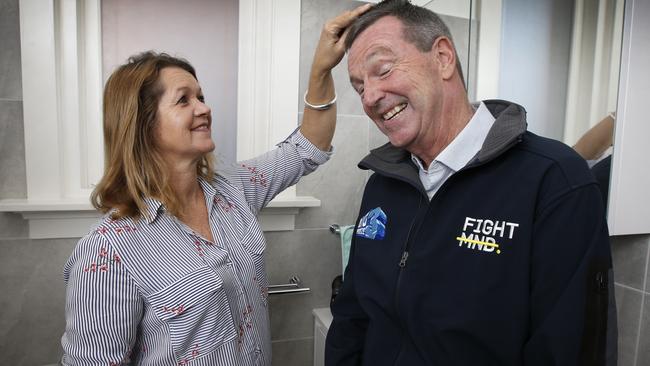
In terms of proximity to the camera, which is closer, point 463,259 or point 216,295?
point 463,259

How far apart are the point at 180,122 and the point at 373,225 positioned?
1.65 feet

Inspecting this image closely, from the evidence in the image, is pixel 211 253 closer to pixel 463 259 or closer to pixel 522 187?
pixel 463 259

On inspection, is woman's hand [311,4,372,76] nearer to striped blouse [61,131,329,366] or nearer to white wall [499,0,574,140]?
striped blouse [61,131,329,366]

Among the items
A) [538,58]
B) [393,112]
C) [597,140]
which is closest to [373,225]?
[393,112]

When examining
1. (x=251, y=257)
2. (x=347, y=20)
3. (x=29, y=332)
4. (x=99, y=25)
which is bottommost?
(x=29, y=332)

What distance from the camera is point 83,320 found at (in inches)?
31.2

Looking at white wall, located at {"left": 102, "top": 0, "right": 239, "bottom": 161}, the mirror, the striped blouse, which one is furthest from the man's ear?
white wall, located at {"left": 102, "top": 0, "right": 239, "bottom": 161}

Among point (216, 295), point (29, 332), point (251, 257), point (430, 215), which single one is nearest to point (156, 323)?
point (216, 295)

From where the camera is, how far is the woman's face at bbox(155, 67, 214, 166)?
95cm

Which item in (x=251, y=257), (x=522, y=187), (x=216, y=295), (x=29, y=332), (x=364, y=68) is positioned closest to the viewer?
(x=522, y=187)

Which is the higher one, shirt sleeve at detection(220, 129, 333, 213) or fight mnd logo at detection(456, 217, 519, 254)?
shirt sleeve at detection(220, 129, 333, 213)

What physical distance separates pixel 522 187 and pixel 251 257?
25.4 inches

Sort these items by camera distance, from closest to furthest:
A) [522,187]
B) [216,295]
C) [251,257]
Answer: [522,187]
[216,295]
[251,257]

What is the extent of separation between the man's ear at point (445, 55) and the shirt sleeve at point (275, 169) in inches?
20.3
